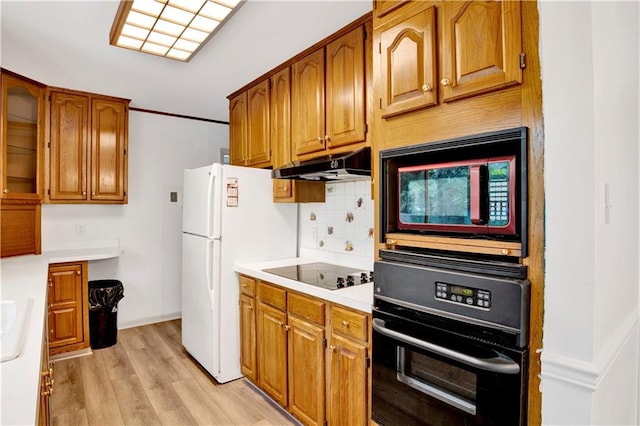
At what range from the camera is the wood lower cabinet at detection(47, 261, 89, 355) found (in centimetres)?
310

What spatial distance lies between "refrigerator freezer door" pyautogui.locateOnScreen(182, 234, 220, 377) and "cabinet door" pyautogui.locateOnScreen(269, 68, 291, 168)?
0.84 m

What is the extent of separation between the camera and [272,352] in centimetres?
242

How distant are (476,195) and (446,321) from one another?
0.46 metres

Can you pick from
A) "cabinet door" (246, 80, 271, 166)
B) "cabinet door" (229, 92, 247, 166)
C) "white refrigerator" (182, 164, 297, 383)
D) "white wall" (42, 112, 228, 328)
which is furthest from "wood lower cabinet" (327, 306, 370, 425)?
"white wall" (42, 112, 228, 328)

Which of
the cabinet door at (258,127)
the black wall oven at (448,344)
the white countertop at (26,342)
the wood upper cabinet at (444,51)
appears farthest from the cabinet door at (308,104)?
the white countertop at (26,342)

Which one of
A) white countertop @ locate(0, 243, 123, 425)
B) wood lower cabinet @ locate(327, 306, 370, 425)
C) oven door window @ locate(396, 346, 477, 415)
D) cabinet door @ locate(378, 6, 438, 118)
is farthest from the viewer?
wood lower cabinet @ locate(327, 306, 370, 425)

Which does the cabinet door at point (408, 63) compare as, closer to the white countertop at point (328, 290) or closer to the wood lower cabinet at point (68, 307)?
the white countertop at point (328, 290)

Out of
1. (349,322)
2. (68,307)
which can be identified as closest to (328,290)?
(349,322)

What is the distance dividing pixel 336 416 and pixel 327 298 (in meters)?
0.61

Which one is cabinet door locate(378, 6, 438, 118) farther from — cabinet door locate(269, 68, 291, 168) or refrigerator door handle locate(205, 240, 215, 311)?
refrigerator door handle locate(205, 240, 215, 311)

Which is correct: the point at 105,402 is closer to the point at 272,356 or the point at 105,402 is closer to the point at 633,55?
the point at 272,356

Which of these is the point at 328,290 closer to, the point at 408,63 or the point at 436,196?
the point at 436,196

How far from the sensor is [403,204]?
5.01 feet

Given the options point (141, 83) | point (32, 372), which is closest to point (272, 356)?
point (32, 372)
